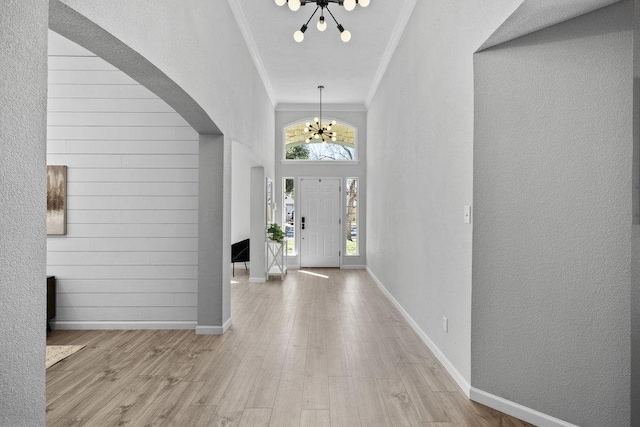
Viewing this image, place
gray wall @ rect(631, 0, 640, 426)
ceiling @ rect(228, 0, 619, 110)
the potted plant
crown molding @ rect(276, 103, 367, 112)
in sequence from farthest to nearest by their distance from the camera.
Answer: crown molding @ rect(276, 103, 367, 112) → the potted plant → ceiling @ rect(228, 0, 619, 110) → gray wall @ rect(631, 0, 640, 426)

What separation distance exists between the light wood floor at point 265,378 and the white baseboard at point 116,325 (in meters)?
0.11

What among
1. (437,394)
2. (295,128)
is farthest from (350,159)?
(437,394)

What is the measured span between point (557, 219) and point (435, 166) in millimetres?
1280

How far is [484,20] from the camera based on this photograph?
97.6 inches

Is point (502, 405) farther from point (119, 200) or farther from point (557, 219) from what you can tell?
point (119, 200)

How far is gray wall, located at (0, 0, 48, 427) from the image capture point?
1.21 metres

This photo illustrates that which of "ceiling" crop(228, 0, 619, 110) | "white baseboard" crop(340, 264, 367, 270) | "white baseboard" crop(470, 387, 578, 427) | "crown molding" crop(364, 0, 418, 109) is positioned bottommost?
"white baseboard" crop(470, 387, 578, 427)

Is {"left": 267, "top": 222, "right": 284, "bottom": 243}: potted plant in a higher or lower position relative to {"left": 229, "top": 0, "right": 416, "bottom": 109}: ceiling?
lower

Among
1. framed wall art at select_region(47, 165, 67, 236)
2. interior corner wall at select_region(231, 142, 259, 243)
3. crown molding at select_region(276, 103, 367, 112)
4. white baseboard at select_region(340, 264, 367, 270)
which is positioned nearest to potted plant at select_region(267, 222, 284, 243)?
interior corner wall at select_region(231, 142, 259, 243)

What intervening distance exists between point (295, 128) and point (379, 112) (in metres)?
2.63

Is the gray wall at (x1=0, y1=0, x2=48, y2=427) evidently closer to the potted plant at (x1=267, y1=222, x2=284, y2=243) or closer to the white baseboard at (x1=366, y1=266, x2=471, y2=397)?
the white baseboard at (x1=366, y1=266, x2=471, y2=397)

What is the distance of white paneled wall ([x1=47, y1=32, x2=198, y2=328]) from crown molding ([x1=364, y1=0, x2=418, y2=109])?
2.79 meters

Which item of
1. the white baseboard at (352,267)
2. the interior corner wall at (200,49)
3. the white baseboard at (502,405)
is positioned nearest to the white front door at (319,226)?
the white baseboard at (352,267)

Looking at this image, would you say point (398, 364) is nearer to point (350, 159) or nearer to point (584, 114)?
point (584, 114)
